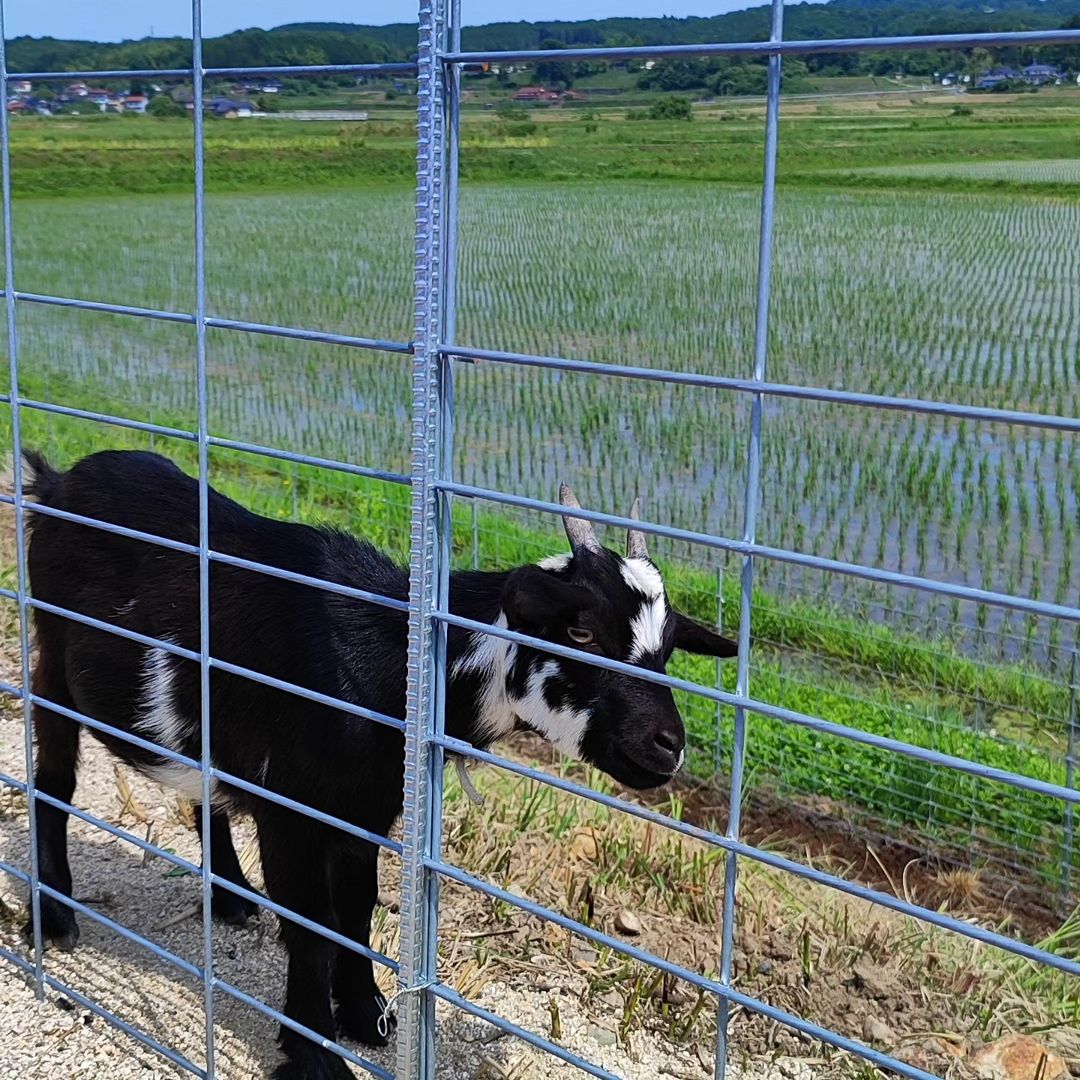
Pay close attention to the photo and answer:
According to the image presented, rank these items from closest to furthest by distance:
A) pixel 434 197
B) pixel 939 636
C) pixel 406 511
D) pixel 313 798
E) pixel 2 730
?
pixel 434 197 → pixel 313 798 → pixel 2 730 → pixel 939 636 → pixel 406 511

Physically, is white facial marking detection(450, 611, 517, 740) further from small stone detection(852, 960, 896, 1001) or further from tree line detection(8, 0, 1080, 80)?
tree line detection(8, 0, 1080, 80)

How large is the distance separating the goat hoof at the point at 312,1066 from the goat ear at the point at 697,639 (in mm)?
1238

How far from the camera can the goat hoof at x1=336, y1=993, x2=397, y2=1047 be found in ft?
11.6

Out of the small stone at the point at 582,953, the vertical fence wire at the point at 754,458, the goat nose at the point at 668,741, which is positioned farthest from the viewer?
the small stone at the point at 582,953

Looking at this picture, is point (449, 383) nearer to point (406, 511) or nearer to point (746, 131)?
point (406, 511)

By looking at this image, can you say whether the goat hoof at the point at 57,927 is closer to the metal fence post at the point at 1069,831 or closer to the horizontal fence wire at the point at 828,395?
the horizontal fence wire at the point at 828,395

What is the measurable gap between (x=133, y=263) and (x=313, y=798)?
12915 millimetres

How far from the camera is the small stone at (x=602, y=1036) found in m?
3.38

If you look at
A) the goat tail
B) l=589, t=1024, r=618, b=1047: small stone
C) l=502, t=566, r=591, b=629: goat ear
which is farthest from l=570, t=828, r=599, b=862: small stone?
the goat tail

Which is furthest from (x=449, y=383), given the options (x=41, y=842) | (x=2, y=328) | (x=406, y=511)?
(x=2, y=328)

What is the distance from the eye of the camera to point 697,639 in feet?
11.2

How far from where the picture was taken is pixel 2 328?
47.7 feet

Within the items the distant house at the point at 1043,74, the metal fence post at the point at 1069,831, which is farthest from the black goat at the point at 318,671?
the metal fence post at the point at 1069,831

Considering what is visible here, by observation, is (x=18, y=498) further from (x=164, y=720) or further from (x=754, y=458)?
(x=754, y=458)
